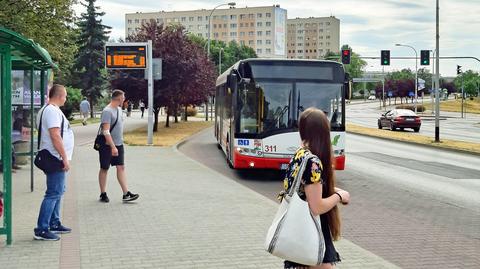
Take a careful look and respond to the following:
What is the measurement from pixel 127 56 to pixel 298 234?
20740 millimetres

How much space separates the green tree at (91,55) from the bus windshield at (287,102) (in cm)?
4668

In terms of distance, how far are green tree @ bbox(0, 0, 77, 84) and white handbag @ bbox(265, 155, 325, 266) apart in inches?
886

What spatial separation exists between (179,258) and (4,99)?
2564 millimetres

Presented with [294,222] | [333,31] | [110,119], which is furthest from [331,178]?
[333,31]

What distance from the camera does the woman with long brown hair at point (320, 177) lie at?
354 centimetres

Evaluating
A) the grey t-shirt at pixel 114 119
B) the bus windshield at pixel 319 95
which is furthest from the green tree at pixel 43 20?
the grey t-shirt at pixel 114 119

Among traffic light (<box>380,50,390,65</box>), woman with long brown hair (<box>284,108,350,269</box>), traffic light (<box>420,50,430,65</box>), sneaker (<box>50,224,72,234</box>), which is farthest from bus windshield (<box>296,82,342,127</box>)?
traffic light (<box>380,50,390,65</box>)

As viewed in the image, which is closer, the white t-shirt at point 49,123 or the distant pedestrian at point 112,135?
the white t-shirt at point 49,123

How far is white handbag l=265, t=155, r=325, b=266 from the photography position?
3.50 metres

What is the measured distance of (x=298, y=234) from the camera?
3502 millimetres

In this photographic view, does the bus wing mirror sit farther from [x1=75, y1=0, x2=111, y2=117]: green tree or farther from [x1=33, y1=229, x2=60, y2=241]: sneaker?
[x1=75, y1=0, x2=111, y2=117]: green tree

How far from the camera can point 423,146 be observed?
82.4 feet

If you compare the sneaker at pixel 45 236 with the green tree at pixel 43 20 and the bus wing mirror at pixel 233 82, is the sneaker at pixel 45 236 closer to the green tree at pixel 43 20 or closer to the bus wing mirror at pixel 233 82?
the bus wing mirror at pixel 233 82

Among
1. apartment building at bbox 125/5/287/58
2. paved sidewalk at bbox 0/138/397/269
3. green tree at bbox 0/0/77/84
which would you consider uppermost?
apartment building at bbox 125/5/287/58
